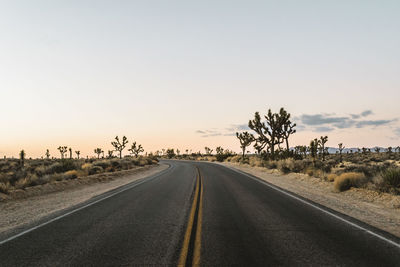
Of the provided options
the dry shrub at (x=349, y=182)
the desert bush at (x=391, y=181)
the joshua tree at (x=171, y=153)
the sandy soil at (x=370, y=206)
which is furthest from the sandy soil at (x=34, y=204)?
the joshua tree at (x=171, y=153)

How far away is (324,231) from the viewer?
20.3 feet

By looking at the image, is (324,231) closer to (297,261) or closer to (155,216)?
(297,261)

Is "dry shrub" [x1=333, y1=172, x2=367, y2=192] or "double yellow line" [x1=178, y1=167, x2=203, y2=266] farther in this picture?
"dry shrub" [x1=333, y1=172, x2=367, y2=192]

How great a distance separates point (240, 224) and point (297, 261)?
7.81ft

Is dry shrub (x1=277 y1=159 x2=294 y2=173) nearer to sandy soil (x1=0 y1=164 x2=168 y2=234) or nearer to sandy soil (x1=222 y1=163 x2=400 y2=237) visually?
sandy soil (x1=222 y1=163 x2=400 y2=237)

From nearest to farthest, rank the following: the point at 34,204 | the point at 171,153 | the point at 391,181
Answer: the point at 34,204 → the point at 391,181 → the point at 171,153

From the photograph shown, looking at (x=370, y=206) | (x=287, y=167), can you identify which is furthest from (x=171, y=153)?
(x=370, y=206)

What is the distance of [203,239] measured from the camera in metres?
5.51

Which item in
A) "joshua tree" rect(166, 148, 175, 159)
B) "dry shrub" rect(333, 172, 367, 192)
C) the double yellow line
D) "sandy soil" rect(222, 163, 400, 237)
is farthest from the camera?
"joshua tree" rect(166, 148, 175, 159)

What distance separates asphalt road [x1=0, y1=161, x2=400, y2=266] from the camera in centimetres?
454

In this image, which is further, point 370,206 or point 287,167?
point 287,167

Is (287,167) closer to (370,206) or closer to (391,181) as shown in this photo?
(391,181)

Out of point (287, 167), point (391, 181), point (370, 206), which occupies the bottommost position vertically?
point (370, 206)

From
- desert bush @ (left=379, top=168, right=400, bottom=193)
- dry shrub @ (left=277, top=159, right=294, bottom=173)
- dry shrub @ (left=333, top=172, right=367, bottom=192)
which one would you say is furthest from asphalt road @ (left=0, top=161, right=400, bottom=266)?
dry shrub @ (left=277, top=159, right=294, bottom=173)
